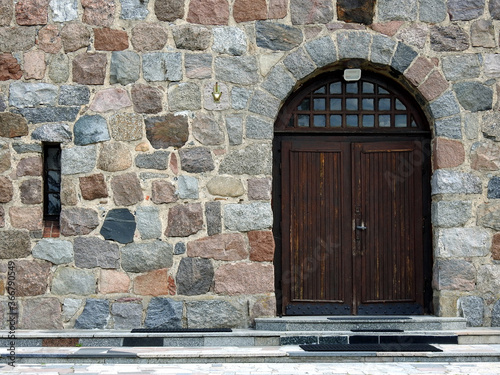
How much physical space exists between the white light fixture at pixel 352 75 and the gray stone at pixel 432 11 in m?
0.73

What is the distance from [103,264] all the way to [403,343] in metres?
2.62

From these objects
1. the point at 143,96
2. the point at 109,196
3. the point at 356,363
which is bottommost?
the point at 356,363

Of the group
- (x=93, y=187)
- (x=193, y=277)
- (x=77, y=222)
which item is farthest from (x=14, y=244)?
(x=193, y=277)

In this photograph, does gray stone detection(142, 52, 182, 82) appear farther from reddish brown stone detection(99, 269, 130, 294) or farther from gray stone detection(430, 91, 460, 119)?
gray stone detection(430, 91, 460, 119)

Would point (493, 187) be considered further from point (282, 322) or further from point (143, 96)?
point (143, 96)

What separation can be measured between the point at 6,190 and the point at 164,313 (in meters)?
1.76

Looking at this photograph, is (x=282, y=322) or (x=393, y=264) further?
(x=393, y=264)

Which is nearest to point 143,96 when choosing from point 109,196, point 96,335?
point 109,196

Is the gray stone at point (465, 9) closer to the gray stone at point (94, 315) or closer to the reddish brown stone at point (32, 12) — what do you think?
the reddish brown stone at point (32, 12)

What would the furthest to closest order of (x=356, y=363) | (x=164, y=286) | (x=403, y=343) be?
(x=164, y=286) → (x=403, y=343) → (x=356, y=363)

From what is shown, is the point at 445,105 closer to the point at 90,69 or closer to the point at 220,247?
the point at 220,247

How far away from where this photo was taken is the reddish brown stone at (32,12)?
620 cm

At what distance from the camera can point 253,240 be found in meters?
6.09

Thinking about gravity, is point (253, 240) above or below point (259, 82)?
below
